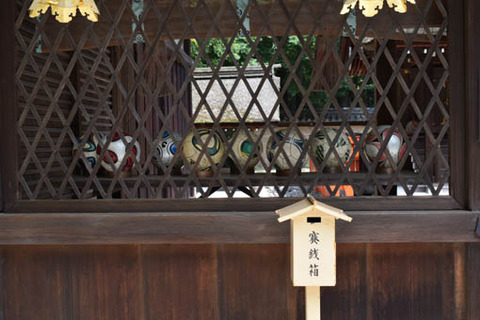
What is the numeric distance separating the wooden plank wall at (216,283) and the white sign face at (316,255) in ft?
1.82

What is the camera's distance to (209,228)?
2.58m

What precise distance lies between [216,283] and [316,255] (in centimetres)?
85

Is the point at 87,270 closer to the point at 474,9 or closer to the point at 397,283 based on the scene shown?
the point at 397,283

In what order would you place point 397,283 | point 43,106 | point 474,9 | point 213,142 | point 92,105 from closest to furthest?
point 474,9, point 397,283, point 213,142, point 43,106, point 92,105

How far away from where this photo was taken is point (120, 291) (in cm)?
277

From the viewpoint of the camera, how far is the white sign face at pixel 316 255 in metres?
2.13

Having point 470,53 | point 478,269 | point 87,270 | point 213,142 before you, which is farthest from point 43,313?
point 470,53

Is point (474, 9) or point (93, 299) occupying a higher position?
point (474, 9)

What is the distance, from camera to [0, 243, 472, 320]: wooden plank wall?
2664 mm

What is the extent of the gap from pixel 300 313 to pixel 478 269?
1.08 m

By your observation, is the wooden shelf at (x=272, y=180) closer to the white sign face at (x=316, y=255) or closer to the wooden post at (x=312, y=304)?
the white sign face at (x=316, y=255)

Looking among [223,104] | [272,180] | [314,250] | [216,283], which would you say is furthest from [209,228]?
[223,104]

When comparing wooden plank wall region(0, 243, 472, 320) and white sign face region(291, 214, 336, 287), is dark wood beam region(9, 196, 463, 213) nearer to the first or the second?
wooden plank wall region(0, 243, 472, 320)

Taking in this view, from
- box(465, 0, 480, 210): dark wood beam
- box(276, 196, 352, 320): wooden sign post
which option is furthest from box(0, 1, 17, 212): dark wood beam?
box(465, 0, 480, 210): dark wood beam
